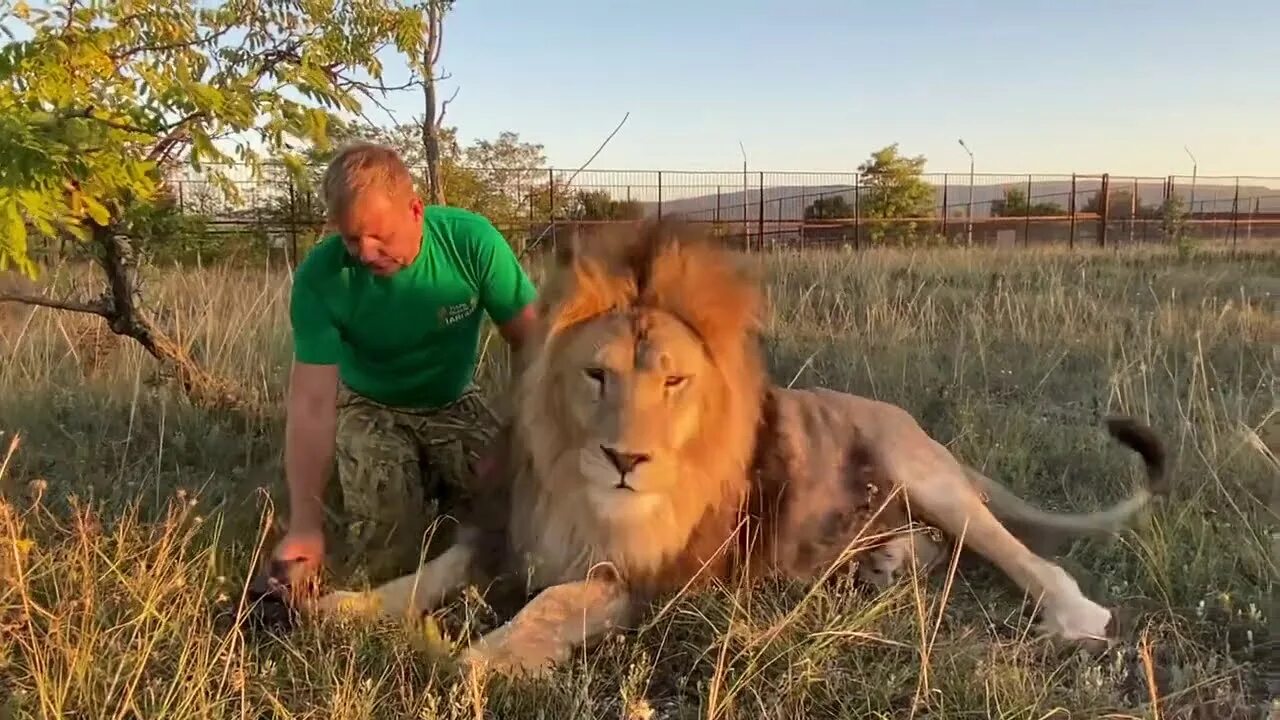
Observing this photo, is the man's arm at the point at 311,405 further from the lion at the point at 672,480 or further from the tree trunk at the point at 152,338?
the tree trunk at the point at 152,338

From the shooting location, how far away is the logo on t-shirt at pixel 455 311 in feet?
12.1

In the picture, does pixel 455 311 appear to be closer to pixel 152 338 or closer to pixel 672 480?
pixel 672 480

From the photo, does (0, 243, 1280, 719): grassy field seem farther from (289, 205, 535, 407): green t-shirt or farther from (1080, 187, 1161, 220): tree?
(1080, 187, 1161, 220): tree

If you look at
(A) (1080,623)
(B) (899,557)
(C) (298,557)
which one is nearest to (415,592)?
(C) (298,557)

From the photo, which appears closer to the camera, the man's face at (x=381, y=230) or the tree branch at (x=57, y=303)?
the man's face at (x=381, y=230)

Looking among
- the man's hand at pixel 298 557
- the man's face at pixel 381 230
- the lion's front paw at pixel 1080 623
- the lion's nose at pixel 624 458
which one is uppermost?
the man's face at pixel 381 230

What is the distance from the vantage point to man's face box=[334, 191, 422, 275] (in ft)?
10.4

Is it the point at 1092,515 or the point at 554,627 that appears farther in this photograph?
the point at 1092,515

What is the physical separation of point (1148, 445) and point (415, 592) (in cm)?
235

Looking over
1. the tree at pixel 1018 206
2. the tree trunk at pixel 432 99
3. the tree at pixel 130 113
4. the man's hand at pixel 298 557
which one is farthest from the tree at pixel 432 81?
the tree at pixel 1018 206

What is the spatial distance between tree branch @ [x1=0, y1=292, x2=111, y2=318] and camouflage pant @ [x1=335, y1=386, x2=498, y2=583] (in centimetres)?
167

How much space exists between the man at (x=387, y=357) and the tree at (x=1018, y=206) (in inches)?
1276

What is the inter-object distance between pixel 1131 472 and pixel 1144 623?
1382mm

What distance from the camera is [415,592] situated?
2898 millimetres
